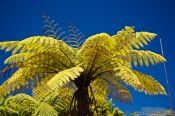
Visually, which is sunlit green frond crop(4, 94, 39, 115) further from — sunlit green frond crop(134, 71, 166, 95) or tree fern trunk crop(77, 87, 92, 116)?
sunlit green frond crop(134, 71, 166, 95)

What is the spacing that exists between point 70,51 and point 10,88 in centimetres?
182

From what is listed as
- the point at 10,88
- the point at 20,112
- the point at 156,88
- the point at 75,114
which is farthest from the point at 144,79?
Result: the point at 20,112

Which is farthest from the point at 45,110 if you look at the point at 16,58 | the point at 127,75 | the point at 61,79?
the point at 61,79

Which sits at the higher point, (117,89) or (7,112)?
(7,112)

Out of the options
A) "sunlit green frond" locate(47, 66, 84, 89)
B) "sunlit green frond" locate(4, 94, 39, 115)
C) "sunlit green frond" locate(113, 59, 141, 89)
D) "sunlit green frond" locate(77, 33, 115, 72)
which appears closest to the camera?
"sunlit green frond" locate(47, 66, 84, 89)

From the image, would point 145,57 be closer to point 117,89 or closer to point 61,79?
point 117,89

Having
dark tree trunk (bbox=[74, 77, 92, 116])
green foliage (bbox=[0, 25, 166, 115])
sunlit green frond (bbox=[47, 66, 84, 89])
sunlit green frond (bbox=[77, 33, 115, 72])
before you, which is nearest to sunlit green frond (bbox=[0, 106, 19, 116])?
green foliage (bbox=[0, 25, 166, 115])

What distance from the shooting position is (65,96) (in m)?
12.6

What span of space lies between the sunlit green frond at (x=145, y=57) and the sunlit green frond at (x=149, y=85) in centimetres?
38

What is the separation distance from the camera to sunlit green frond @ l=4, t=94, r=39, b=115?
13.6m

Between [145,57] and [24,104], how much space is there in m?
5.23

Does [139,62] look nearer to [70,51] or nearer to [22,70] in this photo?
[70,51]

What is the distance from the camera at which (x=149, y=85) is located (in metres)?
10.2

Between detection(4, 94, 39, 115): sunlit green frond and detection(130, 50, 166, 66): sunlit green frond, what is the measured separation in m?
4.60
